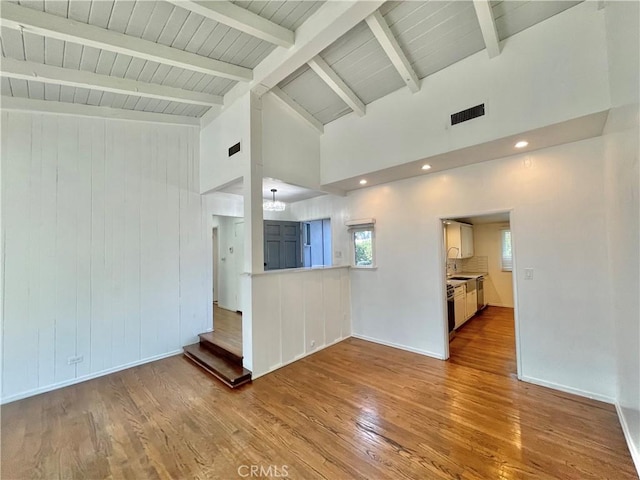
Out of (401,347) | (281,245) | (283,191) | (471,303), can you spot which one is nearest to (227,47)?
(283,191)

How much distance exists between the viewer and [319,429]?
2336 millimetres

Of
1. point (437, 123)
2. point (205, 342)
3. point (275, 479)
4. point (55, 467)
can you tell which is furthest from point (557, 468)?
point (205, 342)

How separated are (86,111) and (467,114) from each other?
16.1 ft

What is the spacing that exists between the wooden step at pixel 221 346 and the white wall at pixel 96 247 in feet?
1.06

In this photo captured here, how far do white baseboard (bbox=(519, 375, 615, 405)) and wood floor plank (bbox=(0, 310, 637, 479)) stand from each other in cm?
8

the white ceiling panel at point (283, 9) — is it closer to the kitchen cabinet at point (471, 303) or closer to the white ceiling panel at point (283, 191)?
the white ceiling panel at point (283, 191)

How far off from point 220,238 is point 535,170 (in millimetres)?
6421

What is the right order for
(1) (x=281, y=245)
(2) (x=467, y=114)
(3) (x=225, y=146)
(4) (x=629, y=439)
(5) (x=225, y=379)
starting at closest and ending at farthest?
(4) (x=629, y=439) < (2) (x=467, y=114) < (5) (x=225, y=379) < (3) (x=225, y=146) < (1) (x=281, y=245)

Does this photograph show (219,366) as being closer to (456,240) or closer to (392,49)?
(392,49)

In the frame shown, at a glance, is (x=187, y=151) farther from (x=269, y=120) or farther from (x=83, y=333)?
(x=83, y=333)

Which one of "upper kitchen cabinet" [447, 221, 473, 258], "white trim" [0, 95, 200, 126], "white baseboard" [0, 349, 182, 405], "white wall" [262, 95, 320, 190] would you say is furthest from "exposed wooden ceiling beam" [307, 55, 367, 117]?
"white baseboard" [0, 349, 182, 405]

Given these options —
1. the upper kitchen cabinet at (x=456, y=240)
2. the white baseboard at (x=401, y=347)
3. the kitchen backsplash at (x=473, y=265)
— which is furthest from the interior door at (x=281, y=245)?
the kitchen backsplash at (x=473, y=265)

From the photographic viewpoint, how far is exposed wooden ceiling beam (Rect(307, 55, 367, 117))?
126 inches

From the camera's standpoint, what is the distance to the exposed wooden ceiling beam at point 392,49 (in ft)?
8.54
